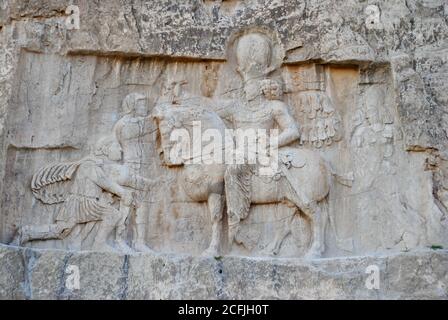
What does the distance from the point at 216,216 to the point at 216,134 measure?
2.67 feet

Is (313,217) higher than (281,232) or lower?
higher

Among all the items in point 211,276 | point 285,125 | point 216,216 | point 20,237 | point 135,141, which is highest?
point 285,125

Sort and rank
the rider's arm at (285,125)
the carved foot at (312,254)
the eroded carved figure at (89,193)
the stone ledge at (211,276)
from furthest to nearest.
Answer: the rider's arm at (285,125) → the eroded carved figure at (89,193) → the carved foot at (312,254) → the stone ledge at (211,276)

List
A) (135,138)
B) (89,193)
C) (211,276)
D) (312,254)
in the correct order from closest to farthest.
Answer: (211,276)
(312,254)
(89,193)
(135,138)

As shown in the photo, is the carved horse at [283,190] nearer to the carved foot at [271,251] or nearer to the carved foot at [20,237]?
the carved foot at [271,251]

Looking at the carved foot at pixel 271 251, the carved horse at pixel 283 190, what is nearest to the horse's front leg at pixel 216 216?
the carved horse at pixel 283 190

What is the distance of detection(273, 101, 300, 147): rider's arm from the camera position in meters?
8.05

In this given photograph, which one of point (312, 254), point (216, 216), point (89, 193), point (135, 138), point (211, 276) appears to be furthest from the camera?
point (135, 138)

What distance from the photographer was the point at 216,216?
788 cm

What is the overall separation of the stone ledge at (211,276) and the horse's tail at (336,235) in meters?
0.31

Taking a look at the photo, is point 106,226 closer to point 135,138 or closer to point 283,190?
point 135,138

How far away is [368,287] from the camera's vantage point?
24.4 feet

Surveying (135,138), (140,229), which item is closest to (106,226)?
(140,229)

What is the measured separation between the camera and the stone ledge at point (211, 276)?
7391mm
